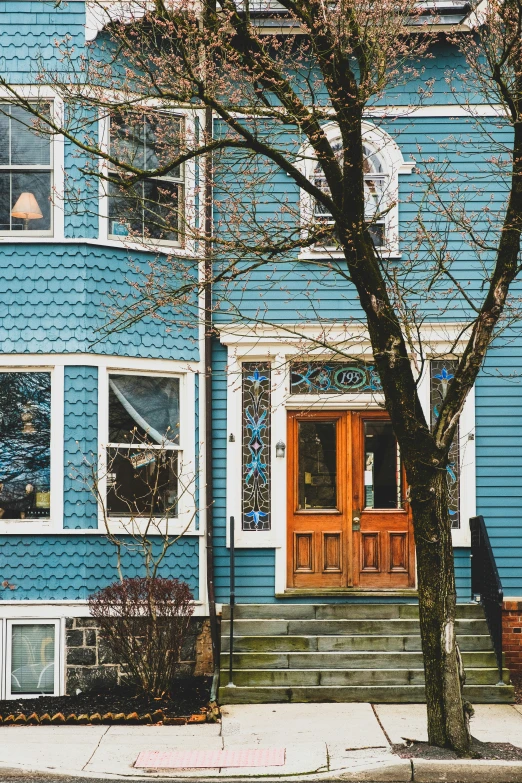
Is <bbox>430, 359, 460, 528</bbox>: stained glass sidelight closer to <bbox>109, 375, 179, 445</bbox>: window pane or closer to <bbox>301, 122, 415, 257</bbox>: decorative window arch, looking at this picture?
<bbox>301, 122, 415, 257</bbox>: decorative window arch

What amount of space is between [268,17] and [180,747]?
8128 millimetres

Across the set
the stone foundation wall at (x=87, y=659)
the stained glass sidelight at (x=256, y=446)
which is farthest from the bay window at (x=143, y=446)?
the stone foundation wall at (x=87, y=659)

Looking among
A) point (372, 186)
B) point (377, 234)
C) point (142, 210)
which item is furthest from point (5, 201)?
point (377, 234)

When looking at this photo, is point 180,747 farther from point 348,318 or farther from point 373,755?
point 348,318

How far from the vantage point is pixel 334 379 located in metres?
12.7

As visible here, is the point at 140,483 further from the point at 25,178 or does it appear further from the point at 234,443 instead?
the point at 25,178

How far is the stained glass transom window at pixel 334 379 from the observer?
1269 cm

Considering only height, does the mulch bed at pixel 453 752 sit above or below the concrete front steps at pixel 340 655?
below

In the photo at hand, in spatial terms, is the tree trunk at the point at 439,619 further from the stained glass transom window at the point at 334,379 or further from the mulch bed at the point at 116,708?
the stained glass transom window at the point at 334,379

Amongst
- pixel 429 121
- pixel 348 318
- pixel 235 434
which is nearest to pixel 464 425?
pixel 348 318

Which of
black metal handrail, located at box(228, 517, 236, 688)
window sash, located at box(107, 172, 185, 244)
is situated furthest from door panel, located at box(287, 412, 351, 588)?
window sash, located at box(107, 172, 185, 244)

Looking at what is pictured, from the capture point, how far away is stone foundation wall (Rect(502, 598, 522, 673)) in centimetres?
1227

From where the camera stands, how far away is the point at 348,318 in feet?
41.3

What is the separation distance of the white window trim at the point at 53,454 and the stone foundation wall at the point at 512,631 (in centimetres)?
519
